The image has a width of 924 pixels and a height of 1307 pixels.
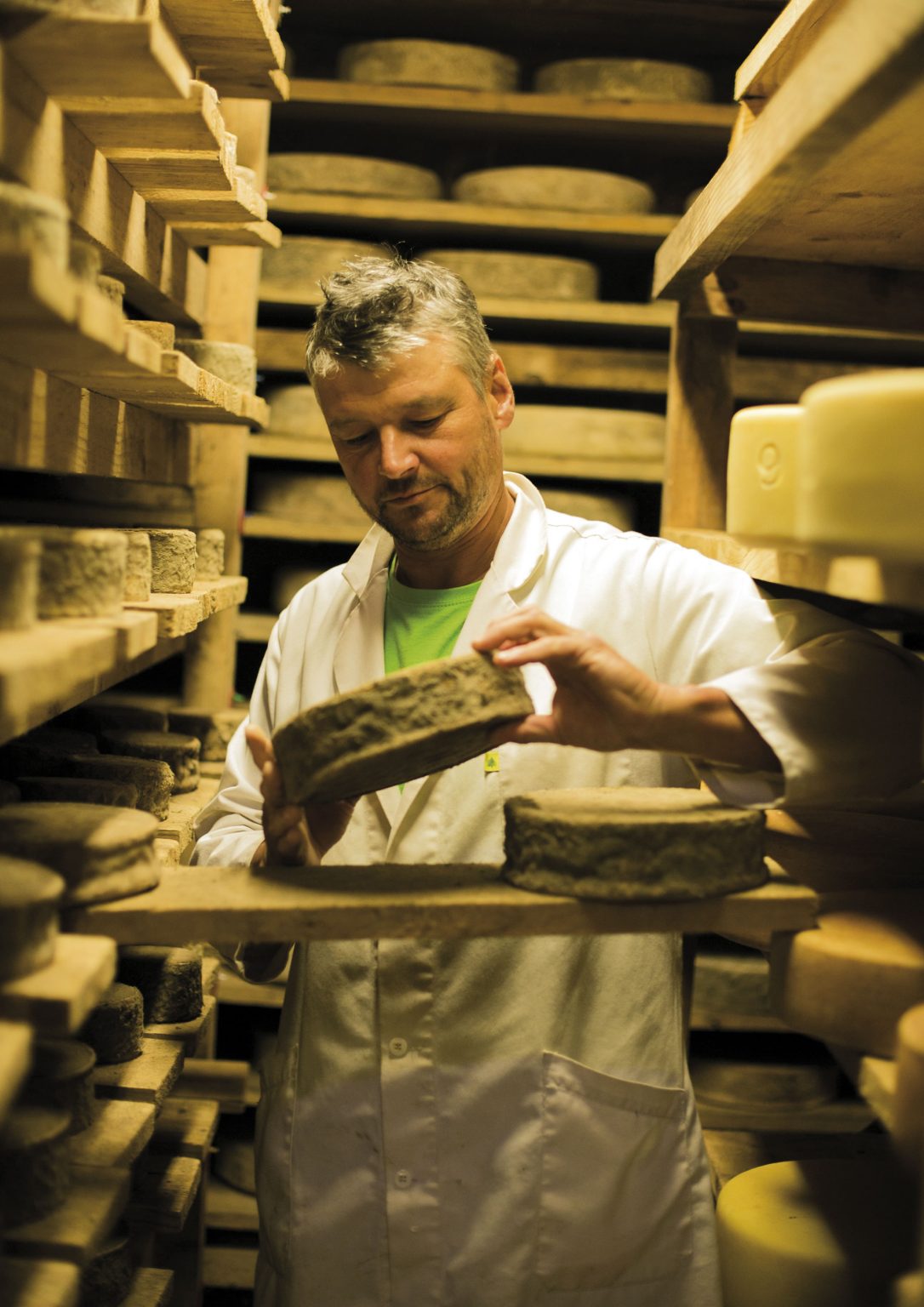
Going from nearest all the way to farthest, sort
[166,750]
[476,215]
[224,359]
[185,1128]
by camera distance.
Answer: [185,1128], [166,750], [224,359], [476,215]

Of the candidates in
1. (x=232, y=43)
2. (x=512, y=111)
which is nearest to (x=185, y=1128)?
(x=232, y=43)

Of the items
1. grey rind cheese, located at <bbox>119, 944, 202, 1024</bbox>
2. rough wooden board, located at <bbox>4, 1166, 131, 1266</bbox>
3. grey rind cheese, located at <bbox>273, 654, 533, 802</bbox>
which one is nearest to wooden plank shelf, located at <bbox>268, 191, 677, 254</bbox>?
grey rind cheese, located at <bbox>119, 944, 202, 1024</bbox>

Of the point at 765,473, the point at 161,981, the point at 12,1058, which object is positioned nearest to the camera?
the point at 12,1058

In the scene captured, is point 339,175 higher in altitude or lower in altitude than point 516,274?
higher

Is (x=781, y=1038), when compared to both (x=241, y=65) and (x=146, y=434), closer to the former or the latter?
(x=146, y=434)

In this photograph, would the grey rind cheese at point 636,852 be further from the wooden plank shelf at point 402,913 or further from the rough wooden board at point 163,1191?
the rough wooden board at point 163,1191

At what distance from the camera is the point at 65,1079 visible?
4.39 feet

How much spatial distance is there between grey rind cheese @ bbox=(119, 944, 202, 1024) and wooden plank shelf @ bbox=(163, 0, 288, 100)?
1.39m

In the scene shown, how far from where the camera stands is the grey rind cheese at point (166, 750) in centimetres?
222

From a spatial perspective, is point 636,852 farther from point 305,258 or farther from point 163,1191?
point 305,258

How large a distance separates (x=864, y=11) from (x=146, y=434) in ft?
4.73

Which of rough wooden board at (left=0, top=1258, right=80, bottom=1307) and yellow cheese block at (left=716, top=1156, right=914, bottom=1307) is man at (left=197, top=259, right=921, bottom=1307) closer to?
yellow cheese block at (left=716, top=1156, right=914, bottom=1307)

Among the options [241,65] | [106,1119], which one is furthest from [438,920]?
[241,65]

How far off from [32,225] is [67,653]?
0.33m
